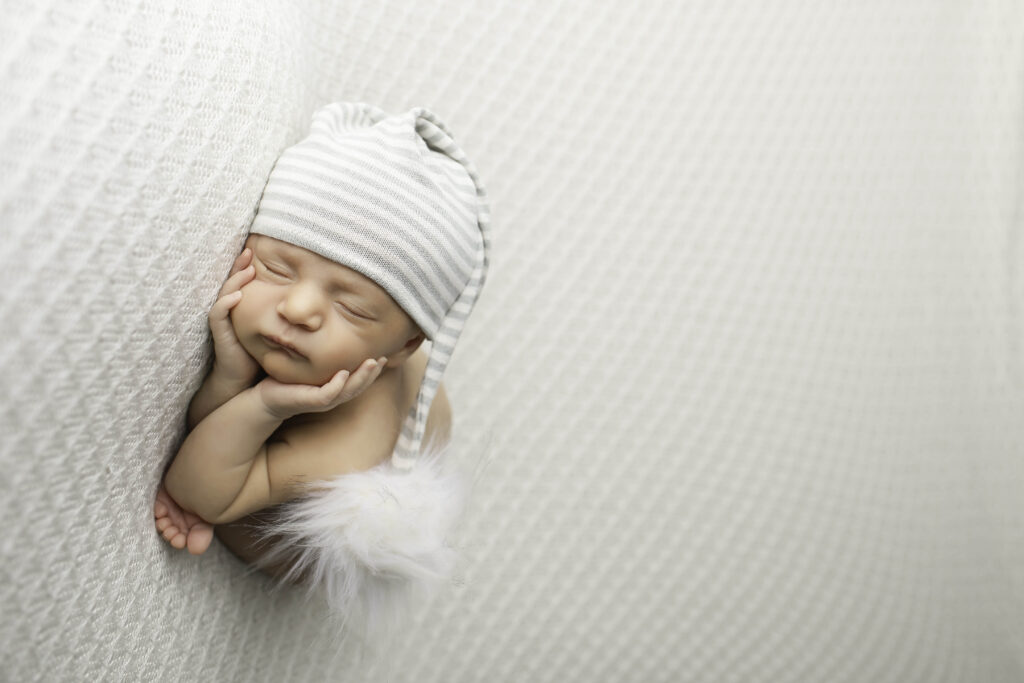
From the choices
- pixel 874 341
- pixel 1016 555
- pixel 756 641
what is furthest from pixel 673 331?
pixel 1016 555

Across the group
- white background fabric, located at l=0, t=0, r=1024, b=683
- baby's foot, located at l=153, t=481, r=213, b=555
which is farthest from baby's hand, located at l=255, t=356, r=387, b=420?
white background fabric, located at l=0, t=0, r=1024, b=683

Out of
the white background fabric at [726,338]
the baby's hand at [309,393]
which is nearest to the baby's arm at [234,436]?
the baby's hand at [309,393]

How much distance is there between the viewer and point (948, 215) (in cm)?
117

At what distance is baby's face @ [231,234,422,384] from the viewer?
652mm

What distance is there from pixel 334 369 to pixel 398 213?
128 millimetres

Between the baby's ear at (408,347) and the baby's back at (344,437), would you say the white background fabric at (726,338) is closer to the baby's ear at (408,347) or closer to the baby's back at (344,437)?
the baby's back at (344,437)

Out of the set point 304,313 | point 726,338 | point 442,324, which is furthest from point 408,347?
point 726,338

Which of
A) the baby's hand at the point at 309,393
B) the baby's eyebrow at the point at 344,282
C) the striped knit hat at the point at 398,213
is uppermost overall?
the striped knit hat at the point at 398,213

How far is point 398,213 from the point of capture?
682mm

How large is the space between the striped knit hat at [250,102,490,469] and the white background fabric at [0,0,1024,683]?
0.65 ft

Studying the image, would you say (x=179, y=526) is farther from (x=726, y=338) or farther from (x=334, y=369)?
(x=726, y=338)

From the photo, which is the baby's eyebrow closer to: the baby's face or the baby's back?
the baby's face

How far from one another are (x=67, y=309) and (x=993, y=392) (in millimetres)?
1061

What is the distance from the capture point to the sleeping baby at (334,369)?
66 cm
